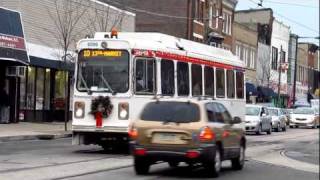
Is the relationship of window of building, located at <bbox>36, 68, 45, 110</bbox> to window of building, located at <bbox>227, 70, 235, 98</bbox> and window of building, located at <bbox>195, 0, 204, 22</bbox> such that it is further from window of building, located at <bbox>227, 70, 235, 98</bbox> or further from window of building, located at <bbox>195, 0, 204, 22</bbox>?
window of building, located at <bbox>195, 0, 204, 22</bbox>

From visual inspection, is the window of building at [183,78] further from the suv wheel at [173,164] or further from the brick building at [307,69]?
the brick building at [307,69]

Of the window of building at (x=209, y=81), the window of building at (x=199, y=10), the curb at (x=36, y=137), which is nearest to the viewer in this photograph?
the window of building at (x=209, y=81)

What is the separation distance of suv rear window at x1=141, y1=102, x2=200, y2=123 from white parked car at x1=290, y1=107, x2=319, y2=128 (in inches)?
1481

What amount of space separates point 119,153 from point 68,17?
19.0 m

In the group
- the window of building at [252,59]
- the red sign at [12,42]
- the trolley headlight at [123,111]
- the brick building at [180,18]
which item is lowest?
the trolley headlight at [123,111]

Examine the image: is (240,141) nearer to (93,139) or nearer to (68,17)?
(93,139)

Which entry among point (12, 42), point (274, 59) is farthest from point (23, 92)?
point (274, 59)

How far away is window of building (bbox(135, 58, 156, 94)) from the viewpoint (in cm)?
1998

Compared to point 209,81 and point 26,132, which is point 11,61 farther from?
point 209,81

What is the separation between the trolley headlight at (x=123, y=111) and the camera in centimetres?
1983

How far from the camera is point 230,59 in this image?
25.2 metres

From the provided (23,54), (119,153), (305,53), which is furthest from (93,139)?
(305,53)

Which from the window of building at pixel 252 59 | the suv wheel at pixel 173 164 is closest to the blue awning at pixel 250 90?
the window of building at pixel 252 59

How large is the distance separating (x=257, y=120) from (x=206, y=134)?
23629 millimetres
